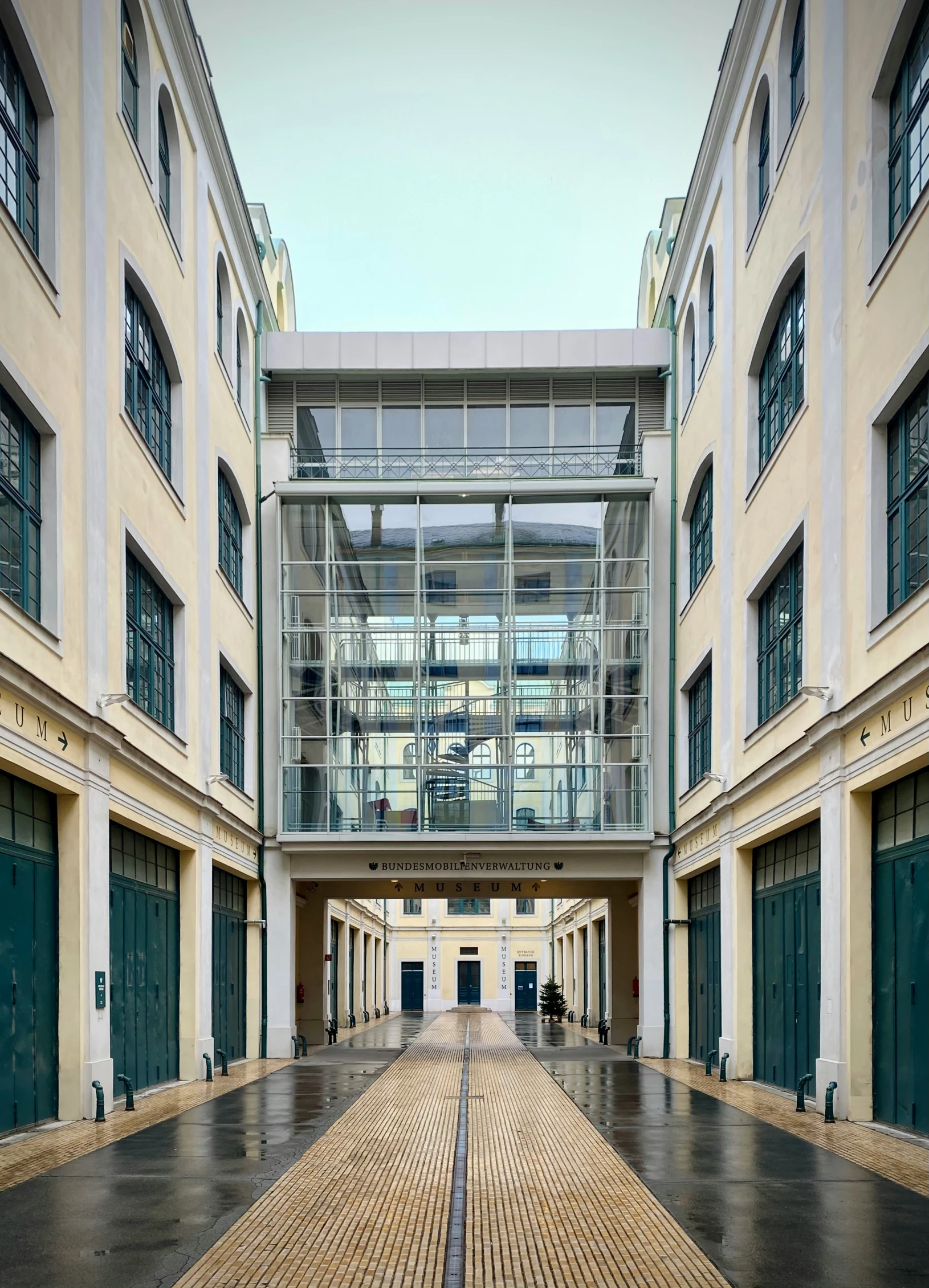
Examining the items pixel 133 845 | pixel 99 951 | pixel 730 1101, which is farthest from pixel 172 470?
pixel 730 1101

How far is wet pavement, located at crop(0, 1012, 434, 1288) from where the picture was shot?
888cm

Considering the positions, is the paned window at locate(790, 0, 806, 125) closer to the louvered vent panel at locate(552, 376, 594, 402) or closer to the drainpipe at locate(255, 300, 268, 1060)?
the louvered vent panel at locate(552, 376, 594, 402)

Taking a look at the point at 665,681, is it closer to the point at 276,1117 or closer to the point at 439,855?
the point at 439,855

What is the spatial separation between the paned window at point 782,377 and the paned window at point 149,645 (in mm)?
10085

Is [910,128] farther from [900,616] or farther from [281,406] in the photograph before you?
[281,406]

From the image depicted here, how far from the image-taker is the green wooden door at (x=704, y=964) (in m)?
26.6

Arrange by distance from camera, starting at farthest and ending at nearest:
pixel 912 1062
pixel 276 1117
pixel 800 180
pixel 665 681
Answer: pixel 665 681
pixel 800 180
pixel 276 1117
pixel 912 1062

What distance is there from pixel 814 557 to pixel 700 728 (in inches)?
434

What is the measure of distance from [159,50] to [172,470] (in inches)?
268

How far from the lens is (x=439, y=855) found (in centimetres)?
3189

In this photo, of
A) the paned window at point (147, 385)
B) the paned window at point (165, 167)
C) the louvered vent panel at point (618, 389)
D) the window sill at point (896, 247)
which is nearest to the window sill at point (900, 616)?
the window sill at point (896, 247)

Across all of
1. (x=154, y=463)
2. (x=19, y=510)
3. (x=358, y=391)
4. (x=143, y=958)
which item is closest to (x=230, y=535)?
(x=358, y=391)

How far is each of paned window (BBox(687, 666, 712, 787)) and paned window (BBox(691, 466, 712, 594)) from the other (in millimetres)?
2090

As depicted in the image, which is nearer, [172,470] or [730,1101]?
[730,1101]
